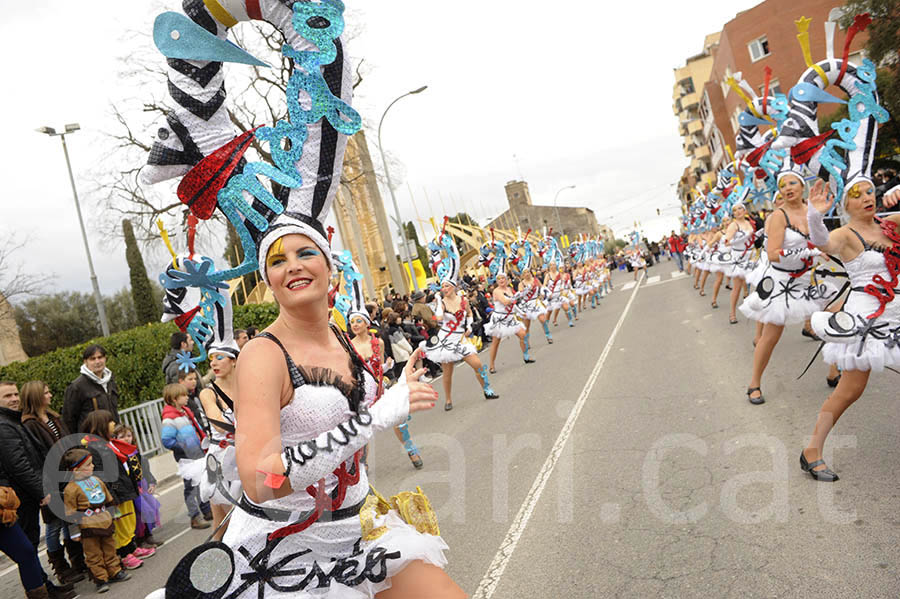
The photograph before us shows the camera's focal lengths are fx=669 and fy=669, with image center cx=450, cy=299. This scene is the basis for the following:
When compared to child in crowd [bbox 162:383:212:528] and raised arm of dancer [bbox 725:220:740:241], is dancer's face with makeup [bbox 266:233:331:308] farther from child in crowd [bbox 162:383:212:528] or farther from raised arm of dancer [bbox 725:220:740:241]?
raised arm of dancer [bbox 725:220:740:241]

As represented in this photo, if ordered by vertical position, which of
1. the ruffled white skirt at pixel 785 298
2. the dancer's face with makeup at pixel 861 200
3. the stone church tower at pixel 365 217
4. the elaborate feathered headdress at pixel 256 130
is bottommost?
the ruffled white skirt at pixel 785 298

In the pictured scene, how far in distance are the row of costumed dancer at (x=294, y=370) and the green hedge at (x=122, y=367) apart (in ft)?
43.9

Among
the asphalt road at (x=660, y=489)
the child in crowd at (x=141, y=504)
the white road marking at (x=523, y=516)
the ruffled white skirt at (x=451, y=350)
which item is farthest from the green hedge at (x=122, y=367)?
the white road marking at (x=523, y=516)

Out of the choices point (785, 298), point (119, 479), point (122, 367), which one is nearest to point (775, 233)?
point (785, 298)

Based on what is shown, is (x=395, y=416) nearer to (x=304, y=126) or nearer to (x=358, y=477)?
(x=358, y=477)

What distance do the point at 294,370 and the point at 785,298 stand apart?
5.83 meters

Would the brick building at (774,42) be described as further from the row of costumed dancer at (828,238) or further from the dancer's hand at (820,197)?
the dancer's hand at (820,197)

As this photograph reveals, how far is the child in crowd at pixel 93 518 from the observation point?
614 cm

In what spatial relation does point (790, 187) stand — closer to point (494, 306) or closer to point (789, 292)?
point (789, 292)

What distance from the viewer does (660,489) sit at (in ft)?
16.8

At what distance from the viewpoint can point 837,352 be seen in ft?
14.9

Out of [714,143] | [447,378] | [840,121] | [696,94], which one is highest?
[696,94]

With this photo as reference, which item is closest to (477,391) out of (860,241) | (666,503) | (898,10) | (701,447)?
(701,447)

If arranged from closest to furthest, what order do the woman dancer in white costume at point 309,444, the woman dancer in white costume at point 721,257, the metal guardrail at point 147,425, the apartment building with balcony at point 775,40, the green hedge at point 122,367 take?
the woman dancer in white costume at point 309,444 < the metal guardrail at point 147,425 < the woman dancer in white costume at point 721,257 < the green hedge at point 122,367 < the apartment building with balcony at point 775,40
